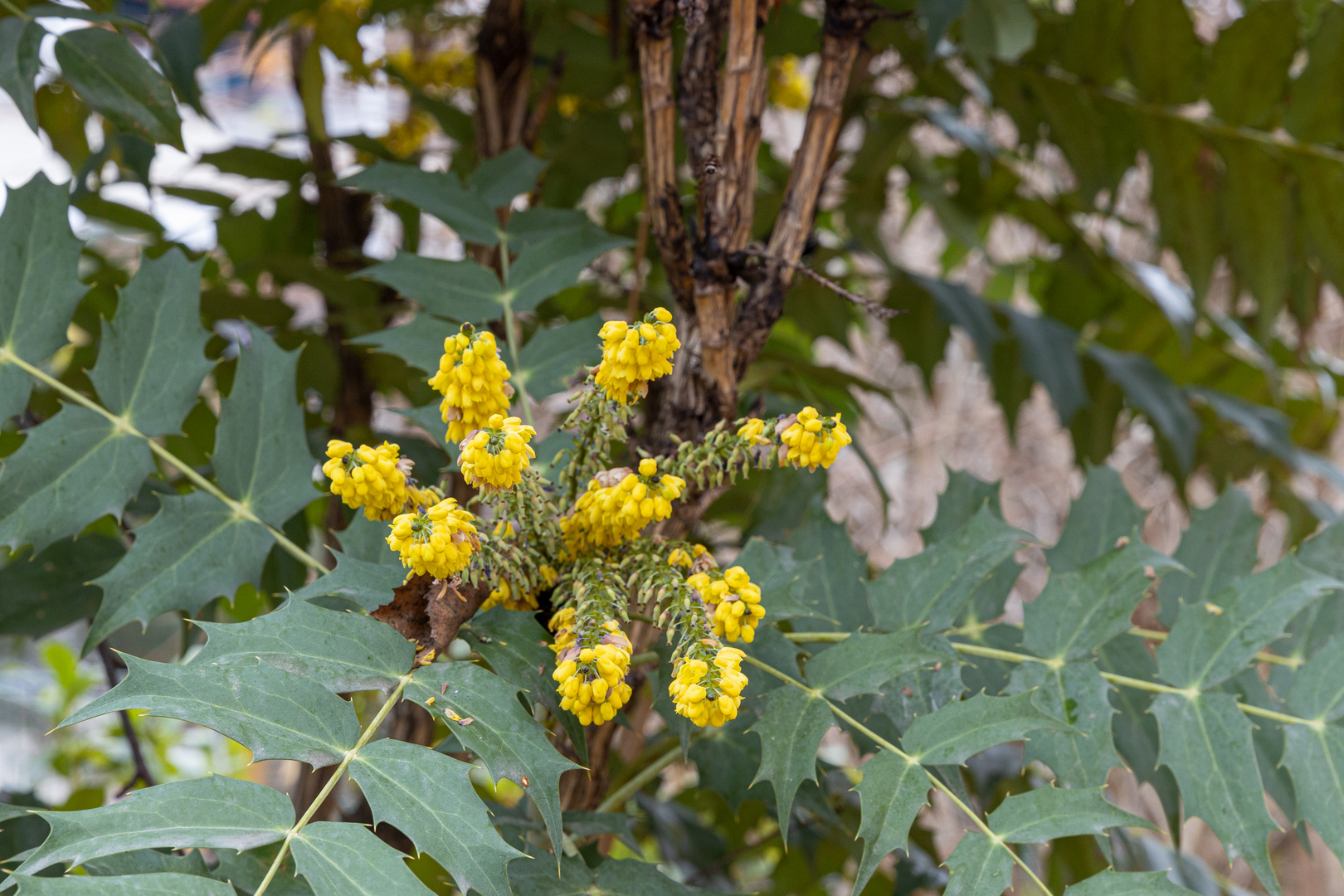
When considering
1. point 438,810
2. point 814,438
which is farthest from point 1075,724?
point 438,810

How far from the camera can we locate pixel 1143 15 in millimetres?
974

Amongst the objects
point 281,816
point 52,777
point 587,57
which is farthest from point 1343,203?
point 52,777

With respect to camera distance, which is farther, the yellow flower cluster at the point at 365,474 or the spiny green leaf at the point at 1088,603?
the spiny green leaf at the point at 1088,603

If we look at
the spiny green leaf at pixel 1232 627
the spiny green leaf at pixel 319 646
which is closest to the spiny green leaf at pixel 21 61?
the spiny green leaf at pixel 319 646

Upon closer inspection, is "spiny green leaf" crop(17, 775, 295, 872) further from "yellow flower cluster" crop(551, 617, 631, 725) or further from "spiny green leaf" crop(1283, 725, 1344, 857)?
"spiny green leaf" crop(1283, 725, 1344, 857)

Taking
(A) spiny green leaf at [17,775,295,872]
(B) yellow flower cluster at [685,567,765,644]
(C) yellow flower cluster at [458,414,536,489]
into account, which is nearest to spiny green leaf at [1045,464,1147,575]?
(B) yellow flower cluster at [685,567,765,644]

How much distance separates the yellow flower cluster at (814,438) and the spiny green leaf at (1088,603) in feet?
→ 0.80

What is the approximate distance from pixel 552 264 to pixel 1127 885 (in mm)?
555

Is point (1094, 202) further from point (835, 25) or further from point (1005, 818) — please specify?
point (1005, 818)

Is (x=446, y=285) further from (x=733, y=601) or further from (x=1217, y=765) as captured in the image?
(x=1217, y=765)

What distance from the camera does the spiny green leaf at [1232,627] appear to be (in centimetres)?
61

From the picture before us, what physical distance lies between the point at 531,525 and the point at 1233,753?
1.52 ft

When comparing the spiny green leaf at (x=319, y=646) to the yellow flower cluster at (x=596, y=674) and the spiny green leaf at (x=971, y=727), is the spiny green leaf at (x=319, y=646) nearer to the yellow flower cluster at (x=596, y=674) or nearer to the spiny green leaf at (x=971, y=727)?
the yellow flower cluster at (x=596, y=674)

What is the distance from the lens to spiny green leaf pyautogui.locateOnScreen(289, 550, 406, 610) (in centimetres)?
50
